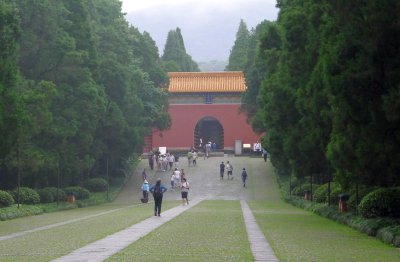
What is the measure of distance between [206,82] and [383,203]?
5204cm

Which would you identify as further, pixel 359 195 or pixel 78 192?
pixel 78 192

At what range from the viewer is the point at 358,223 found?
2141 cm

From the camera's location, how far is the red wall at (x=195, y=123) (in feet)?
239

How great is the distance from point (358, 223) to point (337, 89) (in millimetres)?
4037

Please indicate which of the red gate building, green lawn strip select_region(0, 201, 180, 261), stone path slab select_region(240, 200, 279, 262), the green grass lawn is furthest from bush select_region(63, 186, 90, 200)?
the red gate building

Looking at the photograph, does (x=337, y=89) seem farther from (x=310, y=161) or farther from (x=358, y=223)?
(x=310, y=161)

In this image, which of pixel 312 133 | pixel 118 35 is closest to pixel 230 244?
pixel 312 133

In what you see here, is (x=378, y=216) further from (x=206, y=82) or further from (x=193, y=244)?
(x=206, y=82)

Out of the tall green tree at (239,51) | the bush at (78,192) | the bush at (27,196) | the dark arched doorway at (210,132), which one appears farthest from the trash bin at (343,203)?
the tall green tree at (239,51)

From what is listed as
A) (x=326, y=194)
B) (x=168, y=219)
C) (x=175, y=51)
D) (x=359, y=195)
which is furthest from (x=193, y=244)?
(x=175, y=51)

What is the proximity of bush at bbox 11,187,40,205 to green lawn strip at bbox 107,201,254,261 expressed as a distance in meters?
12.1

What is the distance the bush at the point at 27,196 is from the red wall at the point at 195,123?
38.1 m

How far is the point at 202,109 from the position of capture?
7306cm

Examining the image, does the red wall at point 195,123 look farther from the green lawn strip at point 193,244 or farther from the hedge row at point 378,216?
the green lawn strip at point 193,244
